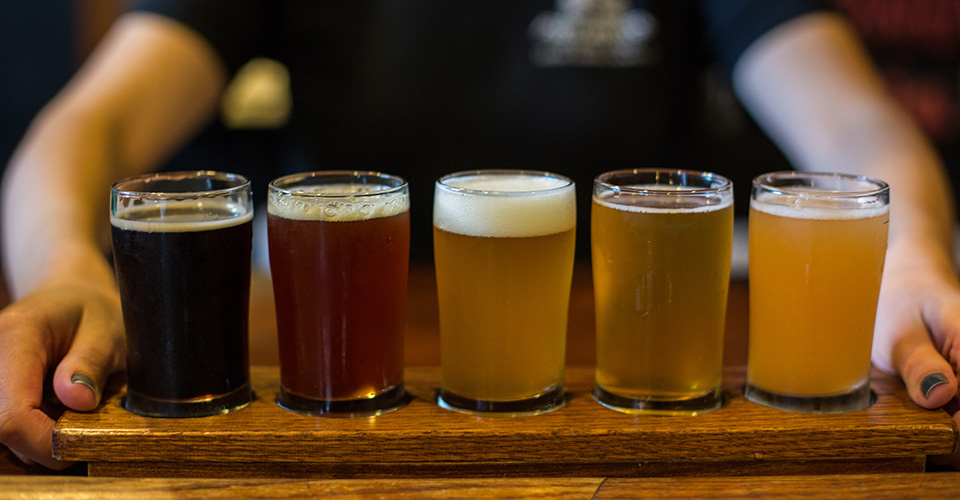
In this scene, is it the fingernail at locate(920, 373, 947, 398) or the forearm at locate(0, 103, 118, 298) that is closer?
the fingernail at locate(920, 373, 947, 398)

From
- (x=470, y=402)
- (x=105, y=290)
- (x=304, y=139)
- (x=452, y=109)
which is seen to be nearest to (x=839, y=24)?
(x=452, y=109)

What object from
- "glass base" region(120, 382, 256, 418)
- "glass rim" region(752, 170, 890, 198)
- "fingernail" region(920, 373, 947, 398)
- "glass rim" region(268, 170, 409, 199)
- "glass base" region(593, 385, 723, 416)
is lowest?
"glass base" region(593, 385, 723, 416)

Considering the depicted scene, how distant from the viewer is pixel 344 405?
38.9 inches

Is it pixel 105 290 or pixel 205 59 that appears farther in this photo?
pixel 205 59

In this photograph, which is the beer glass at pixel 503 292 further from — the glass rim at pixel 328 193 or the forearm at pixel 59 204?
the forearm at pixel 59 204

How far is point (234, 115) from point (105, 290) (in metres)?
2.33

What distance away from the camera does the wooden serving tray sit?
A: 928mm

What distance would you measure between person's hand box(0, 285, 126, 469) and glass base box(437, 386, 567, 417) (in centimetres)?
42

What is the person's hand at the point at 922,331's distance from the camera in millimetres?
990

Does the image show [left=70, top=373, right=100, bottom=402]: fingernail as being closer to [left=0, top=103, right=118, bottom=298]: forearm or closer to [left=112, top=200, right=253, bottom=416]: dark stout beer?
[left=112, top=200, right=253, bottom=416]: dark stout beer

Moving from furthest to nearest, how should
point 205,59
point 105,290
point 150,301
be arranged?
1. point 205,59
2. point 105,290
3. point 150,301

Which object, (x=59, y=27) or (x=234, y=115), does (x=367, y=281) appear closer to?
(x=234, y=115)

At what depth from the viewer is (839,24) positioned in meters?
2.07


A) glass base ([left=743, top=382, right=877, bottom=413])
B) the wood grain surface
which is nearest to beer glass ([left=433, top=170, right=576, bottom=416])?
the wood grain surface
